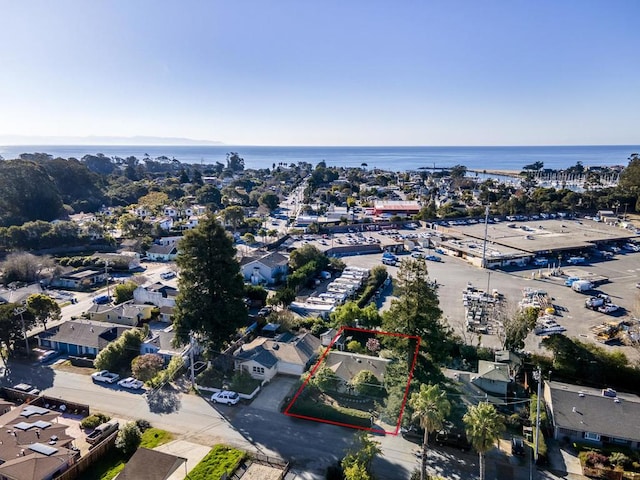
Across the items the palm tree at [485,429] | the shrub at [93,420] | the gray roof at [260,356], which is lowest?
the shrub at [93,420]

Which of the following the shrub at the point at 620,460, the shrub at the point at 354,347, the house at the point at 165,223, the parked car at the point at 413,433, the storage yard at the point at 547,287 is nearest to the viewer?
the shrub at the point at 620,460

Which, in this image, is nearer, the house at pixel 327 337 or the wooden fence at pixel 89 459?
the wooden fence at pixel 89 459

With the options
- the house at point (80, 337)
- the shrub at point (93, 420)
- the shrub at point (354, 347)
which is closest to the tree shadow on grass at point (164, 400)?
the shrub at point (93, 420)

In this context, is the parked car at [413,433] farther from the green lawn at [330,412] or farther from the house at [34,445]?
the house at [34,445]

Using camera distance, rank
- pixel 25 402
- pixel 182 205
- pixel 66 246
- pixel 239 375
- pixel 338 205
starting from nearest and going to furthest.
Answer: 1. pixel 25 402
2. pixel 239 375
3. pixel 66 246
4. pixel 182 205
5. pixel 338 205

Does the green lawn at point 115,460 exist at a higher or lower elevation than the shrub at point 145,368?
lower

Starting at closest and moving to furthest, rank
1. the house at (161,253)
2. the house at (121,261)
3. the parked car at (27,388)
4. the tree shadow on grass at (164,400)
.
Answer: the tree shadow on grass at (164,400) → the parked car at (27,388) → the house at (121,261) → the house at (161,253)

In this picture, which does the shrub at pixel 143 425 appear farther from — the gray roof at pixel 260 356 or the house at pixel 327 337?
the house at pixel 327 337

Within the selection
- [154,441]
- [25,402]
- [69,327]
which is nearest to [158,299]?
[69,327]

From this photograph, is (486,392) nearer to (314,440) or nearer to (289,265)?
(314,440)
